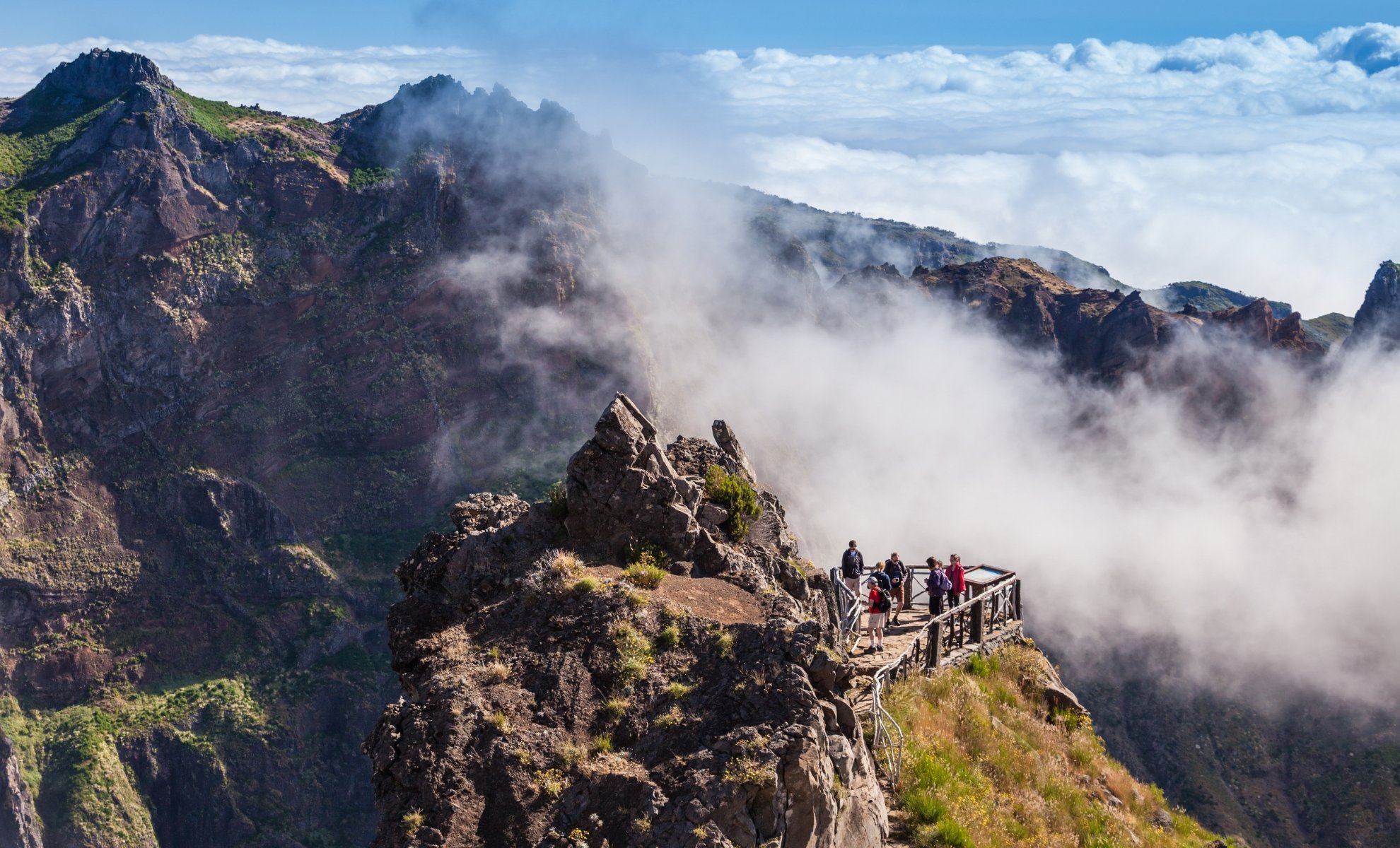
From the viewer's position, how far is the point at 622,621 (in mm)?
16766

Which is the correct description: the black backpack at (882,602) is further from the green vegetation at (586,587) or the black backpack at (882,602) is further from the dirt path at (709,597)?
the green vegetation at (586,587)

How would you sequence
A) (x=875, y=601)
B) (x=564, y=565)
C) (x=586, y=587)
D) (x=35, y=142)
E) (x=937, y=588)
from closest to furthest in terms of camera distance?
1. (x=586, y=587)
2. (x=564, y=565)
3. (x=875, y=601)
4. (x=937, y=588)
5. (x=35, y=142)

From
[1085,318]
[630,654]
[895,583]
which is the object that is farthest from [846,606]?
[1085,318]

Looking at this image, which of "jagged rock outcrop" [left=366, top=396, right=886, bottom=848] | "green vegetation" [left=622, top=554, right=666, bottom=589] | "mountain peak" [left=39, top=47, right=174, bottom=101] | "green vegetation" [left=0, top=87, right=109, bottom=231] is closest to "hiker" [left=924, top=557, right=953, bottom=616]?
"jagged rock outcrop" [left=366, top=396, right=886, bottom=848]

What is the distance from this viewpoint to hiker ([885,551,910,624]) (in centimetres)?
2886

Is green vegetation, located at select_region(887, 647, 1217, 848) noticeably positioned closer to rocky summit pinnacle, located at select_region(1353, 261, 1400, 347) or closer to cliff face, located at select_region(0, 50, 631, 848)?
cliff face, located at select_region(0, 50, 631, 848)

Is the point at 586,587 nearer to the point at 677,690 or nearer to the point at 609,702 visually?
the point at 609,702

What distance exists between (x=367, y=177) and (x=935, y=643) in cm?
14100

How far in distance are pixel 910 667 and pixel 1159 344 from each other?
154 metres

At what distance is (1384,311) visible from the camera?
165125 millimetres

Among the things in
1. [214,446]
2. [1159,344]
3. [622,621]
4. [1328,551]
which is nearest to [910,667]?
[622,621]

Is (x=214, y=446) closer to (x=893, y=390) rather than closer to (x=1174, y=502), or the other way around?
(x=893, y=390)

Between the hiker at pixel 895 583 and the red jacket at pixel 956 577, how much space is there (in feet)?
Answer: 4.01

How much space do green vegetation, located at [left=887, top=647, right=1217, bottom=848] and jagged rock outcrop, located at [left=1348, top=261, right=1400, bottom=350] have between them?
167334 millimetres
